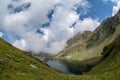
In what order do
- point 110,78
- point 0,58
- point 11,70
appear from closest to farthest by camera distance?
point 11,70 → point 0,58 → point 110,78

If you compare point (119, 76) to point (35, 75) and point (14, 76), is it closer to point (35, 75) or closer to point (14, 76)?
point (35, 75)

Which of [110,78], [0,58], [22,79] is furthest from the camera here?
[110,78]

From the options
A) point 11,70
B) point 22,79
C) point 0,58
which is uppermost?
point 0,58

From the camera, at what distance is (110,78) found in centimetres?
5966

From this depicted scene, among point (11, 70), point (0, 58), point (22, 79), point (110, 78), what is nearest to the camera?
point (22, 79)

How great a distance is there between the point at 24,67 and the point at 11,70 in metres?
5.57

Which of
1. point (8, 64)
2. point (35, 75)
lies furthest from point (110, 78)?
point (8, 64)

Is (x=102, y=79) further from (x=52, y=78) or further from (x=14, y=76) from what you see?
(x=14, y=76)

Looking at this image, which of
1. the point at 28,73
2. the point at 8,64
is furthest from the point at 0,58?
the point at 28,73

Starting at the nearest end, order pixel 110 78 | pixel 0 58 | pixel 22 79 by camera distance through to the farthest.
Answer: pixel 22 79
pixel 0 58
pixel 110 78

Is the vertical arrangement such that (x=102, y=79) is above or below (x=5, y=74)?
above

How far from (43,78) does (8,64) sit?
695cm

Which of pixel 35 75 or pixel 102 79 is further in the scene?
pixel 102 79

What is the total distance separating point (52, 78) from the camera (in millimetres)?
50094
